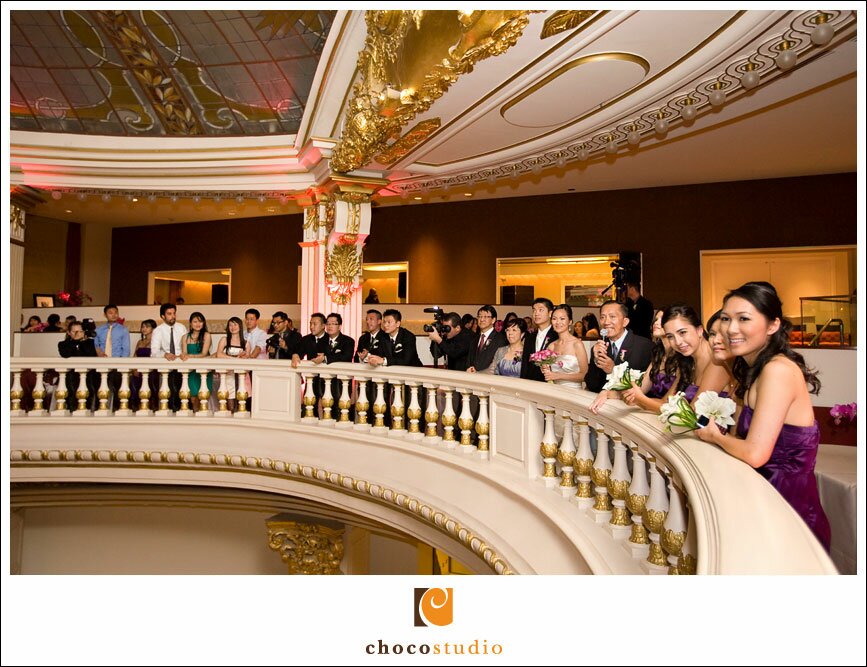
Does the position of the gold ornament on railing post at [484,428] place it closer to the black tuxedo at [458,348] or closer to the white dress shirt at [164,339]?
the black tuxedo at [458,348]

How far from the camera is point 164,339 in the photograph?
720 centimetres

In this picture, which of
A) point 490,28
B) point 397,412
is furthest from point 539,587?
point 490,28

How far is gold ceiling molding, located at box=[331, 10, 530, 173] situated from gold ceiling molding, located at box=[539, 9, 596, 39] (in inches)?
Result: 7.5

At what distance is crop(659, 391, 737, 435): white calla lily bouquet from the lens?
208 cm

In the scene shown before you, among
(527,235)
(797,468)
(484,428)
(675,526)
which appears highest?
(527,235)

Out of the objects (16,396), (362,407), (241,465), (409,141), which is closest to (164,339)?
(16,396)

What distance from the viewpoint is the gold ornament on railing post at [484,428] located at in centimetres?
446

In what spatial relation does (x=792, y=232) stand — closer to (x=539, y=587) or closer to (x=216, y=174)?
(x=216, y=174)

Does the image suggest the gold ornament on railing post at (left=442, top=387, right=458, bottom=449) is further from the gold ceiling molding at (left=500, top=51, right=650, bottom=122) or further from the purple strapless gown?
the gold ceiling molding at (left=500, top=51, right=650, bottom=122)

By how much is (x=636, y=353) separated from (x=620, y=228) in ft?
29.2

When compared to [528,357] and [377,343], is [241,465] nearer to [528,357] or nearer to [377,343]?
[377,343]

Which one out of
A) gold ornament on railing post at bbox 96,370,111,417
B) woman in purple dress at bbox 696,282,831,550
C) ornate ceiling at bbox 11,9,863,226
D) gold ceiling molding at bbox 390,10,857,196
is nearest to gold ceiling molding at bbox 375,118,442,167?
ornate ceiling at bbox 11,9,863,226

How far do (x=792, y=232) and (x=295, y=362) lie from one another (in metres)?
9.15

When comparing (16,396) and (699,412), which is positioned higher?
(699,412)
